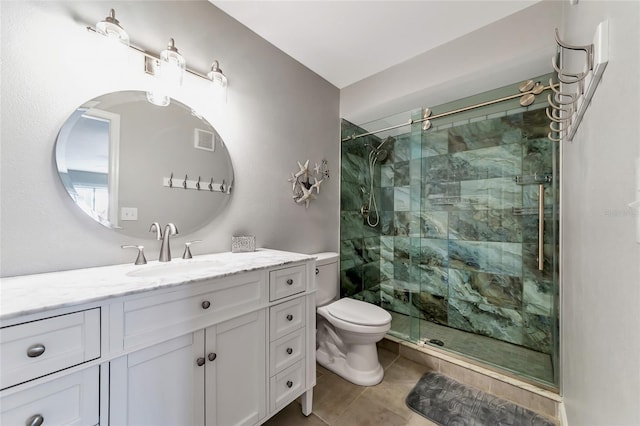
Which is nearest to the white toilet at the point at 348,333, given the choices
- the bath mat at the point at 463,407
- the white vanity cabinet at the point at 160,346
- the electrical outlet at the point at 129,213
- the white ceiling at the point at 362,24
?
the bath mat at the point at 463,407

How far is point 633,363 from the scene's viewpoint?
18.7 inches

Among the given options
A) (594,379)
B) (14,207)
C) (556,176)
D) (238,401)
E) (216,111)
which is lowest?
(238,401)

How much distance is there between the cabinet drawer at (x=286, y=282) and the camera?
1.23 m

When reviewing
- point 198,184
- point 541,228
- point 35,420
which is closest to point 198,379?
point 35,420

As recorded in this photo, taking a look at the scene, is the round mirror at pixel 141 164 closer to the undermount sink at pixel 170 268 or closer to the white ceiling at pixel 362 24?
the undermount sink at pixel 170 268

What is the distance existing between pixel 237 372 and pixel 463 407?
1.39m

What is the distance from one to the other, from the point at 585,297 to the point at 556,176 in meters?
1.10

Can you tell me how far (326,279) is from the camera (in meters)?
2.06

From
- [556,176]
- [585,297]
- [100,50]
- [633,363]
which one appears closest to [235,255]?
[100,50]

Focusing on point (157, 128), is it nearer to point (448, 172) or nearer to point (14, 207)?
point (14, 207)

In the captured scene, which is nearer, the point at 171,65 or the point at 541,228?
the point at 171,65

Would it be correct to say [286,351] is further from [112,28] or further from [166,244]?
[112,28]

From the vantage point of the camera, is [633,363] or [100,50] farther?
[100,50]

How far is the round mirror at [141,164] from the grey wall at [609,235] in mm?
1665
